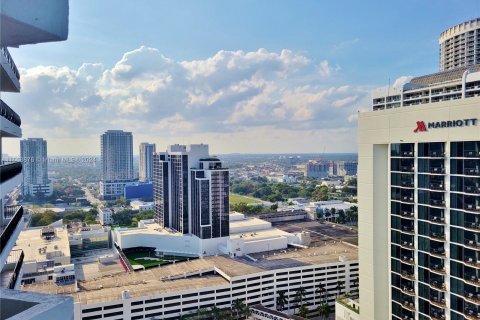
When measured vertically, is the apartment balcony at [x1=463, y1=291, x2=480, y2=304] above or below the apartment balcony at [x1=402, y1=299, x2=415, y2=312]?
A: above

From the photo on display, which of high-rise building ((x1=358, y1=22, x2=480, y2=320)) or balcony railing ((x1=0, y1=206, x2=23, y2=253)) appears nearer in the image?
balcony railing ((x1=0, y1=206, x2=23, y2=253))

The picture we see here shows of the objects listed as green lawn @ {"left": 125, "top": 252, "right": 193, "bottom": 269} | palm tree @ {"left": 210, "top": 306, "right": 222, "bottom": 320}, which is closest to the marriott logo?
palm tree @ {"left": 210, "top": 306, "right": 222, "bottom": 320}

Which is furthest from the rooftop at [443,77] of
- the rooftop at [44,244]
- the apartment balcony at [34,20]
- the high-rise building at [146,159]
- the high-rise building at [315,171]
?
the high-rise building at [315,171]

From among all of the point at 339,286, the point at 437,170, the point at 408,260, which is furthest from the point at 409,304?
the point at 339,286

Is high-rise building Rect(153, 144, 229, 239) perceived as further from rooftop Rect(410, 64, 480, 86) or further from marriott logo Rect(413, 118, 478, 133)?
marriott logo Rect(413, 118, 478, 133)

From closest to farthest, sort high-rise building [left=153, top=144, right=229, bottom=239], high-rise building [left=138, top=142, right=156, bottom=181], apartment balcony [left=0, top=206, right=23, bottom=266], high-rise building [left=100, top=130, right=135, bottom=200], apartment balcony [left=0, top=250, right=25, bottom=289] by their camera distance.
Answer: apartment balcony [left=0, top=206, right=23, bottom=266]
apartment balcony [left=0, top=250, right=25, bottom=289]
high-rise building [left=153, top=144, right=229, bottom=239]
high-rise building [left=100, top=130, right=135, bottom=200]
high-rise building [left=138, top=142, right=156, bottom=181]

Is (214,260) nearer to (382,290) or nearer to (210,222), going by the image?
(210,222)

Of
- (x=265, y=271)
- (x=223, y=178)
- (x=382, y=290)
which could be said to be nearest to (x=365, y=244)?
(x=382, y=290)

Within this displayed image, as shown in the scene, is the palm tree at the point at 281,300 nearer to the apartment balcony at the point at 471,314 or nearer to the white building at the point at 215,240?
the white building at the point at 215,240
